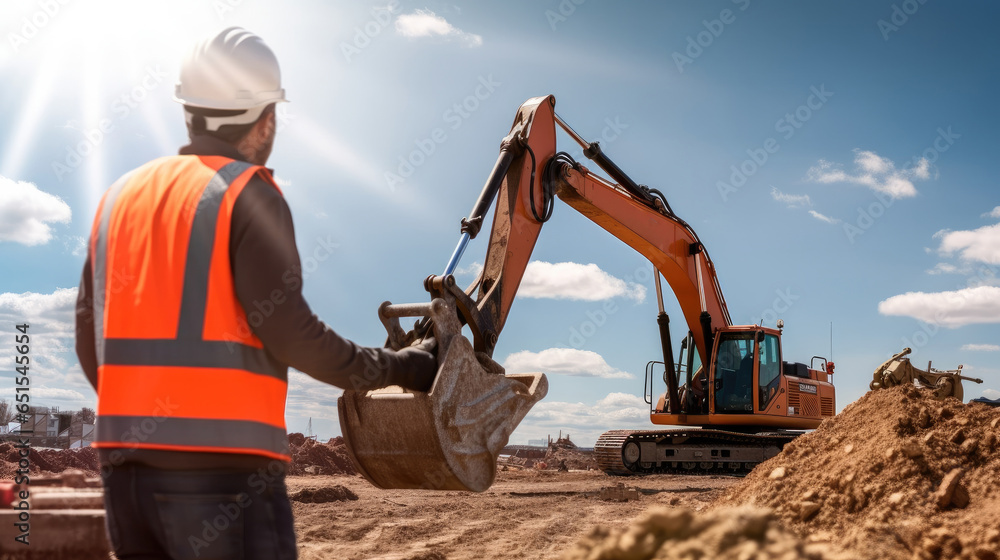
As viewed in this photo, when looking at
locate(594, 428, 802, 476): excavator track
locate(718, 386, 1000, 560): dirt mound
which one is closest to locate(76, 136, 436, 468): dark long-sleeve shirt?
locate(718, 386, 1000, 560): dirt mound

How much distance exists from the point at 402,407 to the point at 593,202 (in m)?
6.48

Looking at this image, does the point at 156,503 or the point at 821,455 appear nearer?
the point at 156,503

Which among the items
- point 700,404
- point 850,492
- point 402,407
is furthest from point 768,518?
point 700,404

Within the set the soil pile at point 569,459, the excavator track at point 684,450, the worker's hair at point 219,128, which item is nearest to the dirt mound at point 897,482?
the worker's hair at point 219,128

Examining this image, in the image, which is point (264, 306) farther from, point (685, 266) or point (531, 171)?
point (685, 266)

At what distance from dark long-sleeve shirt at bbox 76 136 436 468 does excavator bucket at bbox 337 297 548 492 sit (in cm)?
154

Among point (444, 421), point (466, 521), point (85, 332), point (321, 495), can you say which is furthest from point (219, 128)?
point (321, 495)

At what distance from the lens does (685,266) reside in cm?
1213

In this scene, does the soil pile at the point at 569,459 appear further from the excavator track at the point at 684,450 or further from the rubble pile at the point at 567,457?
the excavator track at the point at 684,450

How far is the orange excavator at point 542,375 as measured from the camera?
375cm

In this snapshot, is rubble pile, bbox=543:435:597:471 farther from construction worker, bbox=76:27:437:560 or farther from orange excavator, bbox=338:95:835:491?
construction worker, bbox=76:27:437:560

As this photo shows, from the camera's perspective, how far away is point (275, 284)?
1.86 m

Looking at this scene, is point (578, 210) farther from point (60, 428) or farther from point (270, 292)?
point (60, 428)

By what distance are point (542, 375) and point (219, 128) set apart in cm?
244
